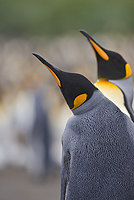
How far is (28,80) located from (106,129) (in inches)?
117

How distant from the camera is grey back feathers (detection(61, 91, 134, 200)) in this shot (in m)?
0.71

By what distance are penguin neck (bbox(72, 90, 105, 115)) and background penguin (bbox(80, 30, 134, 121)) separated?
17cm

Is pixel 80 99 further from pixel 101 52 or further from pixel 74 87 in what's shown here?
pixel 101 52

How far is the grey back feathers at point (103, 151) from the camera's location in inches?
28.1

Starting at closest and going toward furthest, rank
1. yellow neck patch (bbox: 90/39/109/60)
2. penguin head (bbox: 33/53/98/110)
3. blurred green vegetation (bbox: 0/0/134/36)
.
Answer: penguin head (bbox: 33/53/98/110), yellow neck patch (bbox: 90/39/109/60), blurred green vegetation (bbox: 0/0/134/36)

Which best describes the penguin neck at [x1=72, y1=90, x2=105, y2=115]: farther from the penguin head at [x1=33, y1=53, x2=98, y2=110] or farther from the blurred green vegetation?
the blurred green vegetation

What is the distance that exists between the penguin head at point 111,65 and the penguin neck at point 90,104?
19cm

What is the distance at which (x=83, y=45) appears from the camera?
3912mm

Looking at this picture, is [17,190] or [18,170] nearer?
[17,190]

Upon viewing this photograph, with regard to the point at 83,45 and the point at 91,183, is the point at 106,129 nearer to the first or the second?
the point at 91,183

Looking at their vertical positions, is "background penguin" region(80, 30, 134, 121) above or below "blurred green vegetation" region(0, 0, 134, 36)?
below

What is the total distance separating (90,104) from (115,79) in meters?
0.23

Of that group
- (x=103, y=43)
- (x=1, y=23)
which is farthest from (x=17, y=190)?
(x=1, y=23)

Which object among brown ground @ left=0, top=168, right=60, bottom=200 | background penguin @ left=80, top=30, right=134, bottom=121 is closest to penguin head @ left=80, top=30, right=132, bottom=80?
background penguin @ left=80, top=30, right=134, bottom=121
